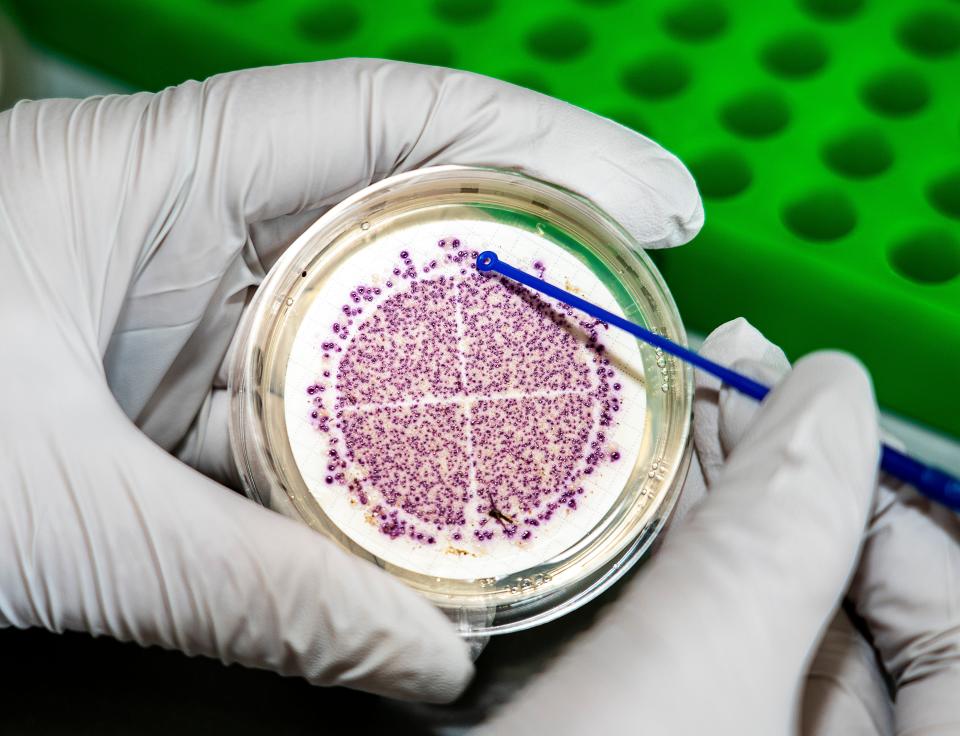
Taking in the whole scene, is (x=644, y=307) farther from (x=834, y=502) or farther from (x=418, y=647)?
(x=418, y=647)

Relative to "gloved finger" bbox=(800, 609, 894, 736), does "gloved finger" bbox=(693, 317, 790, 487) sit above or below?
above

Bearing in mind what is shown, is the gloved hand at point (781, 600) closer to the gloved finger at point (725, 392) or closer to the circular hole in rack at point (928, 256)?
the gloved finger at point (725, 392)

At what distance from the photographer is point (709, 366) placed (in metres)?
1.04

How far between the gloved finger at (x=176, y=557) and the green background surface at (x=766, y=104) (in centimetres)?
64

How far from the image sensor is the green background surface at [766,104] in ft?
4.08

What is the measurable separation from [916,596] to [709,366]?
33cm

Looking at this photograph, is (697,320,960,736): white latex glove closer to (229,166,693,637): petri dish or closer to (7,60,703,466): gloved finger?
(229,166,693,637): petri dish

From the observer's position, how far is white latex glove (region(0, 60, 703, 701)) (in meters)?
0.99

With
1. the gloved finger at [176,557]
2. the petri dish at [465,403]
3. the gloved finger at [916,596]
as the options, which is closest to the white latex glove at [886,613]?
the gloved finger at [916,596]

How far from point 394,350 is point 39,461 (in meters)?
0.38

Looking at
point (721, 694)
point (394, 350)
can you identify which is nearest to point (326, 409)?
point (394, 350)

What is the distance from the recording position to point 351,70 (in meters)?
1.17

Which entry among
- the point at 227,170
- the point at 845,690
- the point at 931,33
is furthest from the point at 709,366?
the point at 931,33

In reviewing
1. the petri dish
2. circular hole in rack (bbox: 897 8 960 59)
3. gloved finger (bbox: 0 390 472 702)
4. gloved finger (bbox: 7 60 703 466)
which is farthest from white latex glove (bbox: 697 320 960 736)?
circular hole in rack (bbox: 897 8 960 59)
